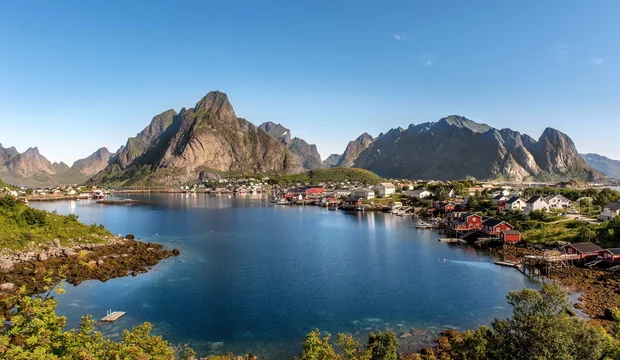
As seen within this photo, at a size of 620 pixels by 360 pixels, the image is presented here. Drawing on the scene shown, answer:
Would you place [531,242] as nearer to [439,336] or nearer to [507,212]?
[507,212]

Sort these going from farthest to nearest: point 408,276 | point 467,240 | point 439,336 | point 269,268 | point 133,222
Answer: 1. point 133,222
2. point 467,240
3. point 269,268
4. point 408,276
5. point 439,336

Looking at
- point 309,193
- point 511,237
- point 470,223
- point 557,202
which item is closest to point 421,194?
point 557,202

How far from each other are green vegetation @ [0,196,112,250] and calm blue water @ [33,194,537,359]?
1017 cm

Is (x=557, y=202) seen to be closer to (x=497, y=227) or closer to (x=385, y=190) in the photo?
(x=497, y=227)

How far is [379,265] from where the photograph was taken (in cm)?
4100

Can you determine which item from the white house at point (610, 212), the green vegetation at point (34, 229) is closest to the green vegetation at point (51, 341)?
the green vegetation at point (34, 229)

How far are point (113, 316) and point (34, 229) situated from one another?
80.6ft

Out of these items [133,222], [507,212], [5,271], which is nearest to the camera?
[5,271]

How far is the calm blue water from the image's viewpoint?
970 inches

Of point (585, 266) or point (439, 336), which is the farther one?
point (585, 266)

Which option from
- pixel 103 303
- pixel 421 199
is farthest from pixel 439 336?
pixel 421 199

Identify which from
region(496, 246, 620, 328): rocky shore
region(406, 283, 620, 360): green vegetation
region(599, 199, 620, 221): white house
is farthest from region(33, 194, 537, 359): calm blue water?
region(599, 199, 620, 221): white house

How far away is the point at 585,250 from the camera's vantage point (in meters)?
38.8

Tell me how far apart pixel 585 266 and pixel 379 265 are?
64.6ft
